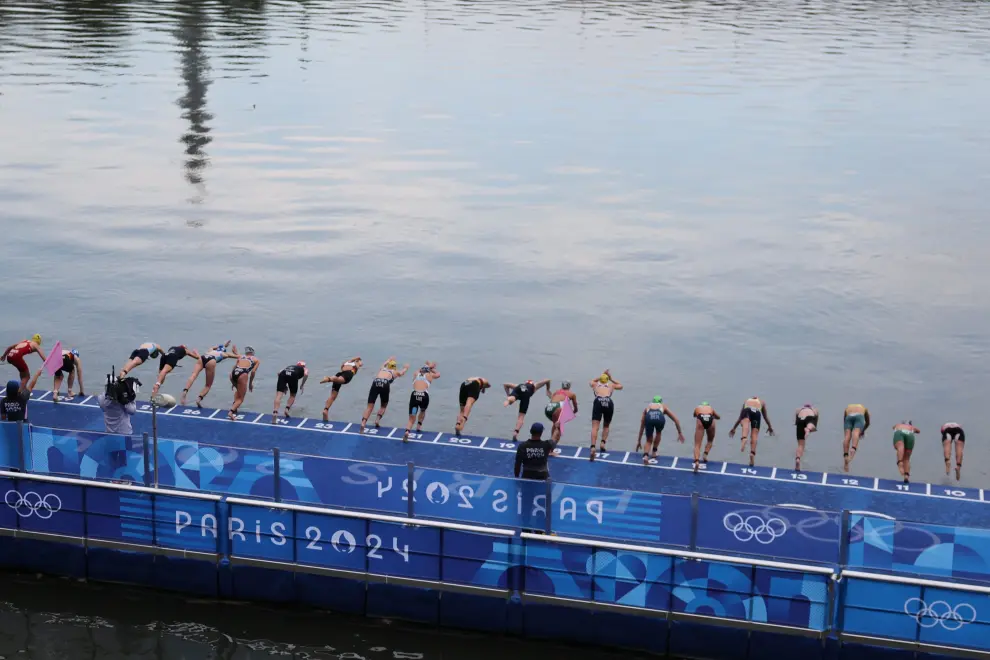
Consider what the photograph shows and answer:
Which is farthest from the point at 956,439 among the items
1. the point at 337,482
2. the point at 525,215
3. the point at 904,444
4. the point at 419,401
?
the point at 525,215

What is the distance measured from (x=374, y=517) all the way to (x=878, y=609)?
23.9ft

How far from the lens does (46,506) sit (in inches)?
769

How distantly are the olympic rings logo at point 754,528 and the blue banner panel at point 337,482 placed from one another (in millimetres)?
4905

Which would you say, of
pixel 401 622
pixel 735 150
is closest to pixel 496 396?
pixel 401 622

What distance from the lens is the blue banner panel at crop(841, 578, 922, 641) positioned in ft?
55.4

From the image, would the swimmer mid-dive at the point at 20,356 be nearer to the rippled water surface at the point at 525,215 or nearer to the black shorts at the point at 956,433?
the rippled water surface at the point at 525,215

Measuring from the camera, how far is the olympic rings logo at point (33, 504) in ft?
63.9

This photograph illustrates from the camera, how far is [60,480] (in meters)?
19.1

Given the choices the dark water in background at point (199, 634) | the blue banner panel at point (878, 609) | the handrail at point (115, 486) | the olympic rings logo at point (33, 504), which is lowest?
the dark water in background at point (199, 634)

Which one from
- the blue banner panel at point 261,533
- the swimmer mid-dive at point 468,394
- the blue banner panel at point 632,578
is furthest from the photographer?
the swimmer mid-dive at point 468,394

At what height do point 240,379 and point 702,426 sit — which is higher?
point 240,379

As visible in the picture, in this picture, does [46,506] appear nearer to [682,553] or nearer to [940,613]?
[682,553]

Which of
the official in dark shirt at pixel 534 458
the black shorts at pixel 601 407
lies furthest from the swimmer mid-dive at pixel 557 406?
the official in dark shirt at pixel 534 458

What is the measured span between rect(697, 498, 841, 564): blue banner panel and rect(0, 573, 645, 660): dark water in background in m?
2.34
